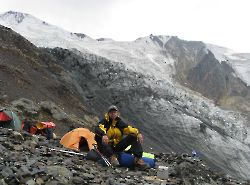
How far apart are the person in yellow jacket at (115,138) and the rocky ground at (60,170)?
407 millimetres

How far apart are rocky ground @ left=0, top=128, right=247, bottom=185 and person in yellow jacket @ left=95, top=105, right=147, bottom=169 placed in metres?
0.41

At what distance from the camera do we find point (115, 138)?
10.9 m

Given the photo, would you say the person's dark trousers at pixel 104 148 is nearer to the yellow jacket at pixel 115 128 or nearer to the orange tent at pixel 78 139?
the yellow jacket at pixel 115 128

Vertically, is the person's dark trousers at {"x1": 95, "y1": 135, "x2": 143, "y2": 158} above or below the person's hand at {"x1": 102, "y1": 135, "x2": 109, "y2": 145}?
Result: below

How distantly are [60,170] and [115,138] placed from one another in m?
3.15

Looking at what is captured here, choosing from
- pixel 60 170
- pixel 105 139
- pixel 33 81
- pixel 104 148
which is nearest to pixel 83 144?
pixel 104 148

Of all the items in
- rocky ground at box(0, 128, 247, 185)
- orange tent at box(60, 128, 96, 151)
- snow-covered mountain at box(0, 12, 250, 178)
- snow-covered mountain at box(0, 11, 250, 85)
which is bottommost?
snow-covered mountain at box(0, 12, 250, 178)

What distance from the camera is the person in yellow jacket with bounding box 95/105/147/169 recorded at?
1053 centimetres

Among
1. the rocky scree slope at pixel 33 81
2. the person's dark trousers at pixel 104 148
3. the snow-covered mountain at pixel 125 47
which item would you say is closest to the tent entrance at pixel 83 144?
the person's dark trousers at pixel 104 148

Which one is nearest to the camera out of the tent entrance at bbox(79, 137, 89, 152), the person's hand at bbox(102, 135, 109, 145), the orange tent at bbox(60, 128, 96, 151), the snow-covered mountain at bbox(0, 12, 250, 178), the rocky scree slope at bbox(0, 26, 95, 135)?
the person's hand at bbox(102, 135, 109, 145)

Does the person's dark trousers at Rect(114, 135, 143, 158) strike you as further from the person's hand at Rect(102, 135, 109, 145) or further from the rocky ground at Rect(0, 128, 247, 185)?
the person's hand at Rect(102, 135, 109, 145)

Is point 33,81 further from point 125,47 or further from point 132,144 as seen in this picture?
point 125,47

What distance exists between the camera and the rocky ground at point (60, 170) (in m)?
7.37

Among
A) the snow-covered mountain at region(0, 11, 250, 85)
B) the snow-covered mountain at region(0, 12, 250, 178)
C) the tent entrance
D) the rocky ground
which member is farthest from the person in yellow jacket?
the snow-covered mountain at region(0, 11, 250, 85)
